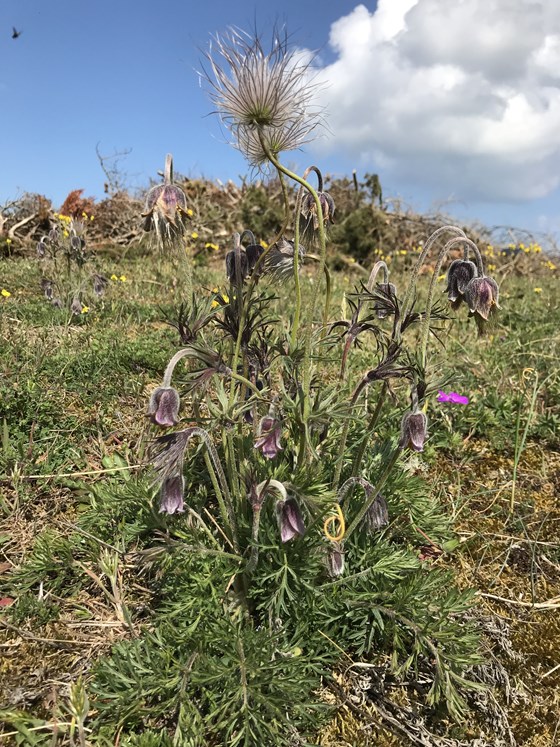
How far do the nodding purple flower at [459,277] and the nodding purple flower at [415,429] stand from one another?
477mm

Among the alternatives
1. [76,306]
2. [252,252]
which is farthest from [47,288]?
[252,252]

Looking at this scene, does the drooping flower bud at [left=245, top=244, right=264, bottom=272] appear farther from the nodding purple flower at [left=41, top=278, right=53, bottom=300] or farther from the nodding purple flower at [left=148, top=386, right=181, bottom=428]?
the nodding purple flower at [left=41, top=278, right=53, bottom=300]

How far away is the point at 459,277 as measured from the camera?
2.02 meters

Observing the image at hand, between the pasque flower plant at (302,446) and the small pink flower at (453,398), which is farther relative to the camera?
the small pink flower at (453,398)

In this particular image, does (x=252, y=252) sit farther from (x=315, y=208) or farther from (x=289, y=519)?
(x=289, y=519)

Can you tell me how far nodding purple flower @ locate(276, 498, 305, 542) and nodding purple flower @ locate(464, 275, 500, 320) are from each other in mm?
911

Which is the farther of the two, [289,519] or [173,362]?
[289,519]

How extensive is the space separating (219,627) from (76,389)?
6.56 feet

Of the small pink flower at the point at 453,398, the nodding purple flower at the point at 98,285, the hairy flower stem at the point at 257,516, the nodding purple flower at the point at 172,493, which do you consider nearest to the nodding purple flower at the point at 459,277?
the hairy flower stem at the point at 257,516

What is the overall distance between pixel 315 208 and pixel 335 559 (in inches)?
51.5

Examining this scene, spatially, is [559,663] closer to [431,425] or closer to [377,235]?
[431,425]

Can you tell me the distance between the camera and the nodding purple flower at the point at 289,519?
1.82 meters

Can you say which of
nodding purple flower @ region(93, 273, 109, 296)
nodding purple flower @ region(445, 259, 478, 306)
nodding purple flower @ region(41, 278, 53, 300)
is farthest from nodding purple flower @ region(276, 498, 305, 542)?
nodding purple flower @ region(41, 278, 53, 300)

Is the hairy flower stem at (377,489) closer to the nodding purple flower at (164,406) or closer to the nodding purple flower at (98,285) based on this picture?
the nodding purple flower at (164,406)
